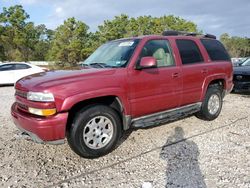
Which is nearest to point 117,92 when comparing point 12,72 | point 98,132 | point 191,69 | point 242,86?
point 98,132

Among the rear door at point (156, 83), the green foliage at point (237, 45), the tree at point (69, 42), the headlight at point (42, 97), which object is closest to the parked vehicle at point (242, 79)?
the rear door at point (156, 83)

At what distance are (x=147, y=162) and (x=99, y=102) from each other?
1.17m

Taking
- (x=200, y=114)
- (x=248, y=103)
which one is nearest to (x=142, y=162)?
(x=200, y=114)

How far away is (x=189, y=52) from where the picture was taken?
5695 millimetres

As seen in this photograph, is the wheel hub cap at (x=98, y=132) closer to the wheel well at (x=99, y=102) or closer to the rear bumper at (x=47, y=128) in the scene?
the wheel well at (x=99, y=102)

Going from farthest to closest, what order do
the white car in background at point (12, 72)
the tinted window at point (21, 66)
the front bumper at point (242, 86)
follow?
the tinted window at point (21, 66) → the white car in background at point (12, 72) → the front bumper at point (242, 86)

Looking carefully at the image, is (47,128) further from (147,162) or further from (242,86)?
(242,86)

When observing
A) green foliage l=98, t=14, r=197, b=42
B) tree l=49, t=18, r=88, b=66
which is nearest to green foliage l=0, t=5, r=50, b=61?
tree l=49, t=18, r=88, b=66

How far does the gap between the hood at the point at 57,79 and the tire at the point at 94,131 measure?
47 centimetres

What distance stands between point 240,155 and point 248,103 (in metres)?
4.50

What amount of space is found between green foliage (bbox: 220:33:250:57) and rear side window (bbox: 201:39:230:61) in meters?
59.4

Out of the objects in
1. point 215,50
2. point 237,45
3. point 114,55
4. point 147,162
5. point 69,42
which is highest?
point 237,45

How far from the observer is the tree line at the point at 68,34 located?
29.7 metres

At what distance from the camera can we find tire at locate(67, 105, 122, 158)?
157 inches
